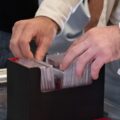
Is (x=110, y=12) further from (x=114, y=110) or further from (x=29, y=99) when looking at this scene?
(x=29, y=99)

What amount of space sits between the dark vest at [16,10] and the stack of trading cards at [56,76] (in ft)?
4.07

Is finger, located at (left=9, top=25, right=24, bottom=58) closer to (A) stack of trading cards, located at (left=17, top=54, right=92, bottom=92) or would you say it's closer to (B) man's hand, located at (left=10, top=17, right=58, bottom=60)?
(B) man's hand, located at (left=10, top=17, right=58, bottom=60)

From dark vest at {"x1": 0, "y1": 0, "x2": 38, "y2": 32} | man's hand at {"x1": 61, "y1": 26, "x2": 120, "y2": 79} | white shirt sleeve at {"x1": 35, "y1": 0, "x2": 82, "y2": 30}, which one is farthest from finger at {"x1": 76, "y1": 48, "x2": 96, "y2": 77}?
dark vest at {"x1": 0, "y1": 0, "x2": 38, "y2": 32}

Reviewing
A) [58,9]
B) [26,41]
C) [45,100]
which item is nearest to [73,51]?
[45,100]

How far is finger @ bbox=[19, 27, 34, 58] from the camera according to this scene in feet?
2.94

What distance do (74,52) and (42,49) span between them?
22 cm

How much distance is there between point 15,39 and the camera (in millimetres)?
960

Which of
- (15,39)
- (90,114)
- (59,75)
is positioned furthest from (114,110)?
(15,39)

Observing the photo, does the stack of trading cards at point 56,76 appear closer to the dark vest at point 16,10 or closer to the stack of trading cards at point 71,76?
the stack of trading cards at point 71,76

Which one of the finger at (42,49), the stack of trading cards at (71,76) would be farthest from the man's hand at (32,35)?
the stack of trading cards at (71,76)

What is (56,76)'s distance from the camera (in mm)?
734

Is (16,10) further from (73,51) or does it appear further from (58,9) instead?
(73,51)

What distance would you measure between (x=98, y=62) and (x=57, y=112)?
0.14 m

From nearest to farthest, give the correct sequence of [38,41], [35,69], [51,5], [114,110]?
[35,69] → [114,110] → [38,41] → [51,5]
